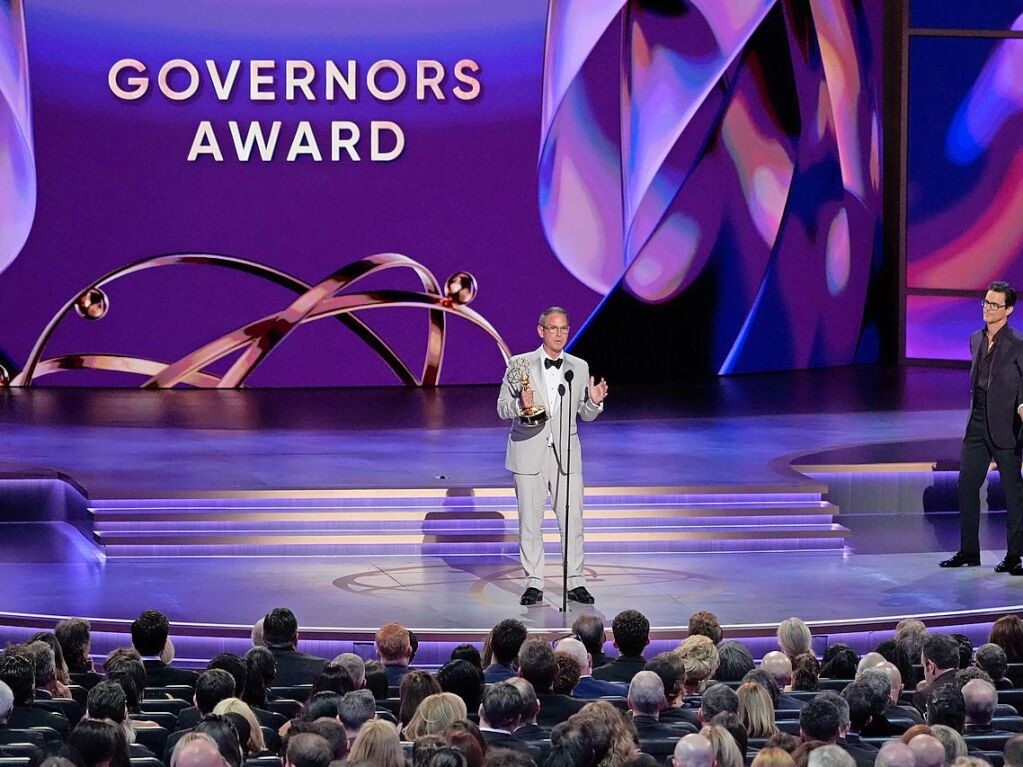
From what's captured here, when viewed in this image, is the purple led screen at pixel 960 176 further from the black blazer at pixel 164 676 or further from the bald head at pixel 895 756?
the bald head at pixel 895 756

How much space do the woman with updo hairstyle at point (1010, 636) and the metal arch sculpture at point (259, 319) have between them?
9.09 meters

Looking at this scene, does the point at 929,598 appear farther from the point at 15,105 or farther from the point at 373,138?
the point at 15,105

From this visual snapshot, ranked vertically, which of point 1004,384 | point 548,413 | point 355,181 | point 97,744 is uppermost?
point 355,181

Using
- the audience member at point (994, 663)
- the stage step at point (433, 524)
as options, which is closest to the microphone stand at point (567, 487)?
the stage step at point (433, 524)

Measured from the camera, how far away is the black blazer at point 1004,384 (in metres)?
9.33

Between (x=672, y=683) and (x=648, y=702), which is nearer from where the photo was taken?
(x=648, y=702)

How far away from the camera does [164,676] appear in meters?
6.65

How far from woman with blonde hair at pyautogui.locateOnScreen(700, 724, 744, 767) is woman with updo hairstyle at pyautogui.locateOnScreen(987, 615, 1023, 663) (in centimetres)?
221

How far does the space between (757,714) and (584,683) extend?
1032 millimetres

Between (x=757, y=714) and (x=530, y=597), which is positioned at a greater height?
(x=530, y=597)

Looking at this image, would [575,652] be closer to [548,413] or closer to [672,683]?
[672,683]

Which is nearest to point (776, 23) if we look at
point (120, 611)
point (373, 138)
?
point (373, 138)

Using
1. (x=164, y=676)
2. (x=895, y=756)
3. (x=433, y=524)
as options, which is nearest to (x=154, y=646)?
(x=164, y=676)

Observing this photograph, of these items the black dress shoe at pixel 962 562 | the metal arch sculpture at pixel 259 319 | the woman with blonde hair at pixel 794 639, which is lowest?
the woman with blonde hair at pixel 794 639
